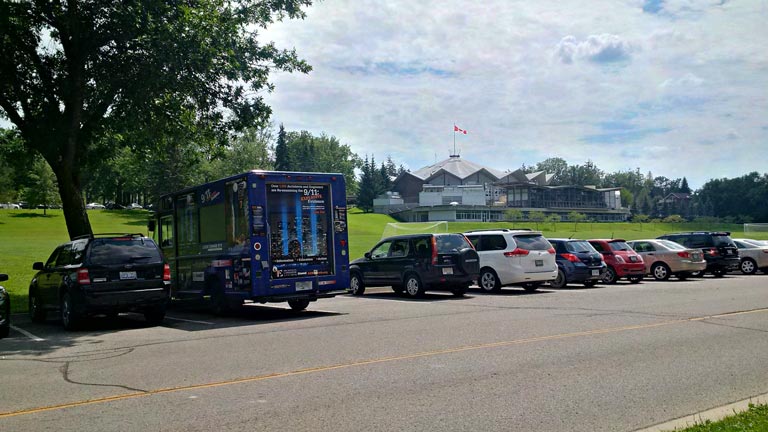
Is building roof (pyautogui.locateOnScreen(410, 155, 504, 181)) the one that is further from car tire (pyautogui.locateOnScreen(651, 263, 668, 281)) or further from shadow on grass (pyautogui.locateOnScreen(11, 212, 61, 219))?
car tire (pyautogui.locateOnScreen(651, 263, 668, 281))

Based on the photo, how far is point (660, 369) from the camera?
830 cm

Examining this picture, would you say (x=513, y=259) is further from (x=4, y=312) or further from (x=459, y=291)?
(x=4, y=312)

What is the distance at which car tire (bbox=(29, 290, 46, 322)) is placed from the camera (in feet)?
49.9

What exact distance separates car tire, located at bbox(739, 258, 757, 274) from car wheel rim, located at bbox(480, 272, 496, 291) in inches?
599

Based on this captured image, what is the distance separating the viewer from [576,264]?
23031 millimetres

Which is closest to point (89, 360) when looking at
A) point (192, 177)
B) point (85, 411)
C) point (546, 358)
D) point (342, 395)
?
point (85, 411)

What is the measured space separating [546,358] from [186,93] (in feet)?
41.4

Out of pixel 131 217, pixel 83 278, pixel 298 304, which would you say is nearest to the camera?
pixel 83 278

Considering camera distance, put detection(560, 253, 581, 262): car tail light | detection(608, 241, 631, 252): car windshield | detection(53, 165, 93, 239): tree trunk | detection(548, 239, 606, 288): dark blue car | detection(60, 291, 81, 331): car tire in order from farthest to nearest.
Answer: detection(608, 241, 631, 252): car windshield → detection(560, 253, 581, 262): car tail light → detection(548, 239, 606, 288): dark blue car → detection(53, 165, 93, 239): tree trunk → detection(60, 291, 81, 331): car tire

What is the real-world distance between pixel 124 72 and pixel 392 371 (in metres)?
13.1

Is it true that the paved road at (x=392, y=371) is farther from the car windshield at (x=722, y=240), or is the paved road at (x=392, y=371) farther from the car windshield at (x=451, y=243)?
the car windshield at (x=722, y=240)

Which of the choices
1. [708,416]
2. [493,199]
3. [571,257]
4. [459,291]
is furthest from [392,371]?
[493,199]

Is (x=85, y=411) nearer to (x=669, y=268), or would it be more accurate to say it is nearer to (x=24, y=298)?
(x=24, y=298)

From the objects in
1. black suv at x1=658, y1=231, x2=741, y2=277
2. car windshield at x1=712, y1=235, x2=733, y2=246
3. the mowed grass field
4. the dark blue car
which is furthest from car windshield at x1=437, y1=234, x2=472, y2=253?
the mowed grass field
